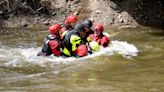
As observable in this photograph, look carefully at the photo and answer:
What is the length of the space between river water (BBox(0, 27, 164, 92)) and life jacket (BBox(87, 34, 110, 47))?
210 mm

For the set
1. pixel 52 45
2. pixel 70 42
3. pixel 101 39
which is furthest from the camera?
pixel 101 39

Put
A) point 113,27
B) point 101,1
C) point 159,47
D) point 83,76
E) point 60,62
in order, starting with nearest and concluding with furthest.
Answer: point 83,76
point 60,62
point 159,47
point 113,27
point 101,1

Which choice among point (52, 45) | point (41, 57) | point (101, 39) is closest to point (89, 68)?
point (52, 45)

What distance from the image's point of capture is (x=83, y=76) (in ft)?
33.5

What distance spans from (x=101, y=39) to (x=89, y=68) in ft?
7.73

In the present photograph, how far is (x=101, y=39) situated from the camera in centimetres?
1322

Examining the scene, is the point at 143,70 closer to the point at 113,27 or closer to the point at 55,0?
the point at 113,27

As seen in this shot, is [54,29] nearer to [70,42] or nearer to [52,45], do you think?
[52,45]

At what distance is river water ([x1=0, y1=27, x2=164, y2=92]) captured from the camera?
30.4ft

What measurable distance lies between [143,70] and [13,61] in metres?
3.47

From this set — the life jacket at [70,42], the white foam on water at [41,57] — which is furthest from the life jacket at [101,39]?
the life jacket at [70,42]

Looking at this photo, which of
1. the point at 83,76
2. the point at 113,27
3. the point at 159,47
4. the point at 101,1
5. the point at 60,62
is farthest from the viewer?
the point at 101,1

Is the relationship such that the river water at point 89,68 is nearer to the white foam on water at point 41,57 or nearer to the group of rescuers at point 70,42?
the white foam on water at point 41,57

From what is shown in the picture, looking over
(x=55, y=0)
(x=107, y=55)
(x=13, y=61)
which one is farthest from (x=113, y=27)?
(x=13, y=61)
